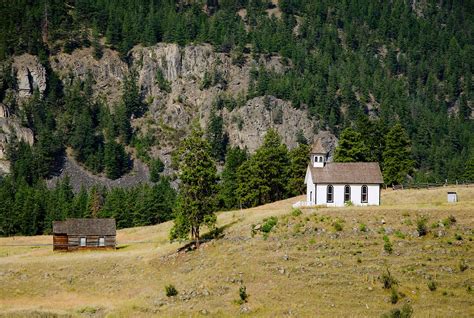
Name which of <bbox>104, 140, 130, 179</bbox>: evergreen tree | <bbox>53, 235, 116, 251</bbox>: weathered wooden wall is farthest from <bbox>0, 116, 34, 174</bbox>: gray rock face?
<bbox>53, 235, 116, 251</bbox>: weathered wooden wall

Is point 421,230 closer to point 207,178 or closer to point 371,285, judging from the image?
point 371,285

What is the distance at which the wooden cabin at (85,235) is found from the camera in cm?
8688

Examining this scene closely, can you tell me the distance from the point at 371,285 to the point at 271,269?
9078 millimetres

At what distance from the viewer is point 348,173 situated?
82.7m

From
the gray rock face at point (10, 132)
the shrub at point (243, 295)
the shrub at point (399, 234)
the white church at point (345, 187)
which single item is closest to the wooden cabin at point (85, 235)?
the white church at point (345, 187)

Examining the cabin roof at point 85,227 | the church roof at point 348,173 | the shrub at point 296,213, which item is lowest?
the cabin roof at point 85,227

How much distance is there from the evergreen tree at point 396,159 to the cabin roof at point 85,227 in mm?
42654

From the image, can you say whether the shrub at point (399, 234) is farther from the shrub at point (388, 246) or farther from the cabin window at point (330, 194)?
the cabin window at point (330, 194)

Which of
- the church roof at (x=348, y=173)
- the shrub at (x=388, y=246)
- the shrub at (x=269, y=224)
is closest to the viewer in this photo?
the shrub at (x=388, y=246)

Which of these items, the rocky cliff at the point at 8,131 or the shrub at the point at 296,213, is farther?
the rocky cliff at the point at 8,131

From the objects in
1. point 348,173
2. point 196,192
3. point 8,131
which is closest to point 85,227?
point 196,192

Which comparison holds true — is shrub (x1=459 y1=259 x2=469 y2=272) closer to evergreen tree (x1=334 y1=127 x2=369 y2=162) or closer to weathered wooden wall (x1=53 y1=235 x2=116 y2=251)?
weathered wooden wall (x1=53 y1=235 x2=116 y2=251)

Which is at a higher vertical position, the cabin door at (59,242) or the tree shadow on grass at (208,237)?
the tree shadow on grass at (208,237)

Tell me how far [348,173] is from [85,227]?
3380 centimetres
